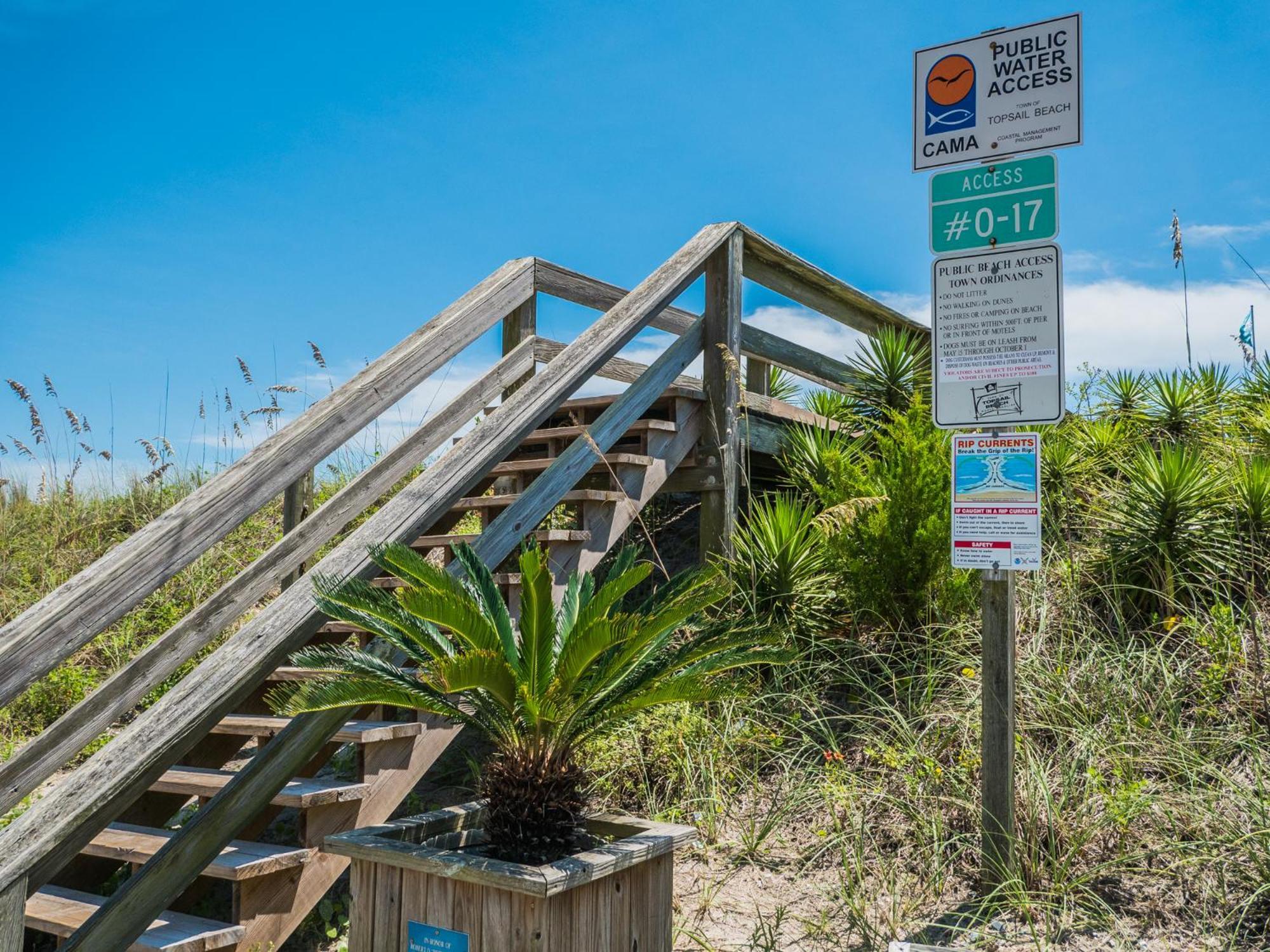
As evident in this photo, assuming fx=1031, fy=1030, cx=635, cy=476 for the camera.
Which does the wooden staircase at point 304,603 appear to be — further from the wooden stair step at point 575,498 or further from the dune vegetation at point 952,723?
the dune vegetation at point 952,723

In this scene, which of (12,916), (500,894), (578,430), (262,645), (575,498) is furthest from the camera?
(578,430)

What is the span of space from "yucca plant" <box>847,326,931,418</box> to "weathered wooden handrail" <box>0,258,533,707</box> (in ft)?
8.94

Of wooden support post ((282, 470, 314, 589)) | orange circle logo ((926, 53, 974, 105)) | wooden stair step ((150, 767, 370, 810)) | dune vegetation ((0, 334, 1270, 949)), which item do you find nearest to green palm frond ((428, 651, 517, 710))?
dune vegetation ((0, 334, 1270, 949))

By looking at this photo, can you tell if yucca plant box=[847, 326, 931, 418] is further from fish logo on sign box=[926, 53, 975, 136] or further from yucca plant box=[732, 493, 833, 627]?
fish logo on sign box=[926, 53, 975, 136]

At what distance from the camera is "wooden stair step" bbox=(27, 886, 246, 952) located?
3400 mm

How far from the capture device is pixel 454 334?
5109 millimetres

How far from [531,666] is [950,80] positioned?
275 centimetres

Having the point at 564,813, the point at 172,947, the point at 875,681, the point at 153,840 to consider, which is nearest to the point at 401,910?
the point at 564,813

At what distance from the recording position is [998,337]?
3.79 m

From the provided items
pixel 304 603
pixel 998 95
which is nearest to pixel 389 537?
pixel 304 603

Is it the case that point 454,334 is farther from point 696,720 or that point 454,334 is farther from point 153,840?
point 153,840

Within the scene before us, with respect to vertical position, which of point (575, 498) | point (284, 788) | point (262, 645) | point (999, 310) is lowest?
point (284, 788)

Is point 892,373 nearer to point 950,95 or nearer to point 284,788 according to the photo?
point 950,95

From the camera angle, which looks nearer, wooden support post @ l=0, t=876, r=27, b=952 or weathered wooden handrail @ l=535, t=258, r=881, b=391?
wooden support post @ l=0, t=876, r=27, b=952
